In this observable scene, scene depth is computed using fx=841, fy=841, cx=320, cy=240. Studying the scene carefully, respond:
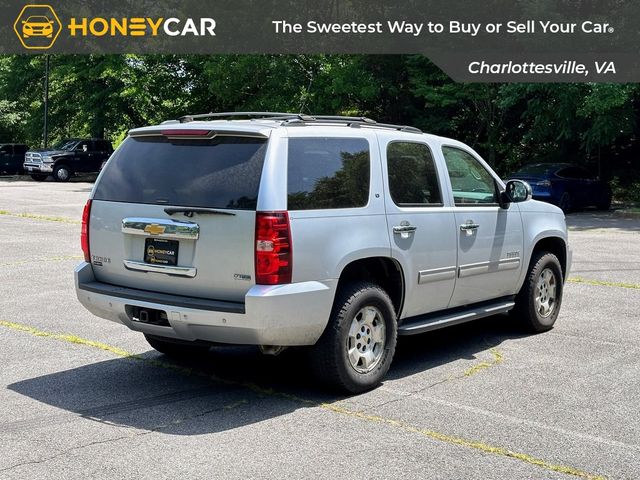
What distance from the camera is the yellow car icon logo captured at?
45250 millimetres

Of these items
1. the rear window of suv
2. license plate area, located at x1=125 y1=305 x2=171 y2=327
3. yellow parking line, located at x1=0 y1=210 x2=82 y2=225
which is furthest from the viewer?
yellow parking line, located at x1=0 y1=210 x2=82 y2=225

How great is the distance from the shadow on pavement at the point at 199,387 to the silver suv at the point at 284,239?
1.04ft

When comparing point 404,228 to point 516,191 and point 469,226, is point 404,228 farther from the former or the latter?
point 516,191

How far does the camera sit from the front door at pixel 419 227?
636cm

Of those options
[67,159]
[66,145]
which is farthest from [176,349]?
[66,145]

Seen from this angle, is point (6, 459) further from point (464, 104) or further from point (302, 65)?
point (302, 65)

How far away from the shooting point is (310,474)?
441 cm

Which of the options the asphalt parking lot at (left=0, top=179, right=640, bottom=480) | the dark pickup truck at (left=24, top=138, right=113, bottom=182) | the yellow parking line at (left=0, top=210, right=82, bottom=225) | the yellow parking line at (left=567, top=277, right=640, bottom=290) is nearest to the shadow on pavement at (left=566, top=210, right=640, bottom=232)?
the yellow parking line at (left=567, top=277, right=640, bottom=290)

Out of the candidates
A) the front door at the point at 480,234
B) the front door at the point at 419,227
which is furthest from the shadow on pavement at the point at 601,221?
the front door at the point at 419,227

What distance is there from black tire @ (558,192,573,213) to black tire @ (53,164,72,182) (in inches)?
939

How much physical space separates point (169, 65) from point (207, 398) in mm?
38206

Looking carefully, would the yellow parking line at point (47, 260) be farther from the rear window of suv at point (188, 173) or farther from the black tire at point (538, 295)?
the black tire at point (538, 295)

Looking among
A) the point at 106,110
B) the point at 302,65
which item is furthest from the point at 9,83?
the point at 302,65

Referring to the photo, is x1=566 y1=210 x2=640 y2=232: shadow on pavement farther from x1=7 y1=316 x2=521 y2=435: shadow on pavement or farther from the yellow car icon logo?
the yellow car icon logo
